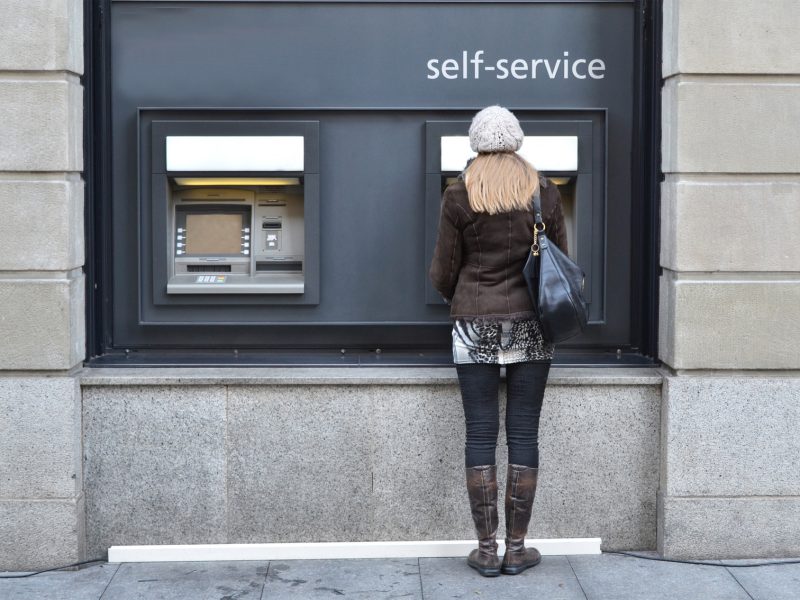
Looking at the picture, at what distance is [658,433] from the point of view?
5586 mm

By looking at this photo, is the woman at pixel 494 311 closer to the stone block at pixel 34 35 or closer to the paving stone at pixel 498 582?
the paving stone at pixel 498 582

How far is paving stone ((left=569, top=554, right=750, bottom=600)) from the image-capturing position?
5.09 metres

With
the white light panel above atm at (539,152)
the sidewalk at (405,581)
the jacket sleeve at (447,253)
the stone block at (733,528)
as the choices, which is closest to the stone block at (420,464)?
the sidewalk at (405,581)

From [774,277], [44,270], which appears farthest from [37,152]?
[774,277]

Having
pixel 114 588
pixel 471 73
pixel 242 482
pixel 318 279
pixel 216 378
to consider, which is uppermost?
pixel 471 73

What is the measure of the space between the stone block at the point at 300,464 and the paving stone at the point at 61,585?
24.6 inches

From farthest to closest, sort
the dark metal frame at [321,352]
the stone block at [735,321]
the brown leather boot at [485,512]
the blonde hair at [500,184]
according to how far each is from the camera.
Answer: the dark metal frame at [321,352] < the stone block at [735,321] < the brown leather boot at [485,512] < the blonde hair at [500,184]

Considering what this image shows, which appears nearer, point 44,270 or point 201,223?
point 44,270

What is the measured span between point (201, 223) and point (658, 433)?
237 centimetres

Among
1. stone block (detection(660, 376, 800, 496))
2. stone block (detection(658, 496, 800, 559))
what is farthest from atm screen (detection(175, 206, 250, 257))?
stone block (detection(658, 496, 800, 559))

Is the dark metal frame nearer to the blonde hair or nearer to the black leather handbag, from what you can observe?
the black leather handbag

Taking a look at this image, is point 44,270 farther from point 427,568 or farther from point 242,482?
point 427,568

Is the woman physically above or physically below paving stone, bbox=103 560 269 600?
above

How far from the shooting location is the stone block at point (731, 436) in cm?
546
